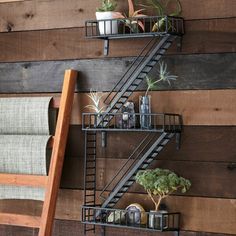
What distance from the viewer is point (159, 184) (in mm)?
2240

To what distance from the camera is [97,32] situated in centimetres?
248

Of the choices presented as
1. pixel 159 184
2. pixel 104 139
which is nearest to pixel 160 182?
pixel 159 184

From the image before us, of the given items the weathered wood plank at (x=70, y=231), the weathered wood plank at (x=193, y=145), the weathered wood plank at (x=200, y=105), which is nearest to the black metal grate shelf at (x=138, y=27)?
the weathered wood plank at (x=200, y=105)

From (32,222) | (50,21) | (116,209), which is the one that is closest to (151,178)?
(116,209)

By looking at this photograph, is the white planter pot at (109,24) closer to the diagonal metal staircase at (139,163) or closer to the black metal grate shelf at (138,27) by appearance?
the black metal grate shelf at (138,27)

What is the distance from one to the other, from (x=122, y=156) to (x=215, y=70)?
0.47 m

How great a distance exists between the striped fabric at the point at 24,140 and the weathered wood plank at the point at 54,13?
30cm

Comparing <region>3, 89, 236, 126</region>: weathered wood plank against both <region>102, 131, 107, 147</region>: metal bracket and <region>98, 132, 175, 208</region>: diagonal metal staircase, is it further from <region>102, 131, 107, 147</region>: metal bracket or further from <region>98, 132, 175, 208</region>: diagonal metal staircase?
<region>102, 131, 107, 147</region>: metal bracket

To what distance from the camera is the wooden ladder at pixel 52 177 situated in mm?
2467

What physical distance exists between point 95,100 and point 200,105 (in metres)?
0.40

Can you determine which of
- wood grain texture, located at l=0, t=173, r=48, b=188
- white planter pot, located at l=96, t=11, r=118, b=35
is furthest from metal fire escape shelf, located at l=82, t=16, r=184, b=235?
wood grain texture, located at l=0, t=173, r=48, b=188

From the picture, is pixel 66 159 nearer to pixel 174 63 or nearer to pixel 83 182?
pixel 83 182

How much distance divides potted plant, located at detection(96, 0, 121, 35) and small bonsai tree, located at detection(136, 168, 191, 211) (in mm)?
512

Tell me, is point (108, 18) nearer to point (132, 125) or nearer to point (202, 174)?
point (132, 125)
